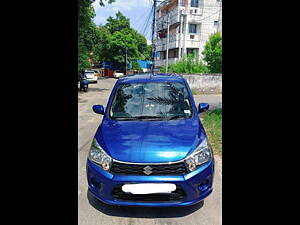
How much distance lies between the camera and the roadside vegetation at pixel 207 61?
16.7 meters

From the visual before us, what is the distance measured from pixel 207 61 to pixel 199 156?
16404 mm

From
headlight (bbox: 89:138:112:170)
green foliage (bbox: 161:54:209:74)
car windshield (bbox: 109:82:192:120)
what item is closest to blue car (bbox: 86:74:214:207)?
headlight (bbox: 89:138:112:170)

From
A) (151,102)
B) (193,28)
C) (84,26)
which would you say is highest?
(193,28)

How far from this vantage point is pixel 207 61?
17.8 metres

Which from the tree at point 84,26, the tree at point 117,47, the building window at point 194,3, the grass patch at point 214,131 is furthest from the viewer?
the tree at point 117,47

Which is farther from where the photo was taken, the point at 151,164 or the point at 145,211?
the point at 145,211

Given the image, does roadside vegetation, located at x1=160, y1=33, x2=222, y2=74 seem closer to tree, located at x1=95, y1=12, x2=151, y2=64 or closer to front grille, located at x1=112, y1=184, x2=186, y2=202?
front grille, located at x1=112, y1=184, x2=186, y2=202

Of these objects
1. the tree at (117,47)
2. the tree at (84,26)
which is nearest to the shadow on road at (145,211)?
the tree at (84,26)

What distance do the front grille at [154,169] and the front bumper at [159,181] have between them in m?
0.04

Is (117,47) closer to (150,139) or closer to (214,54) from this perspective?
(214,54)

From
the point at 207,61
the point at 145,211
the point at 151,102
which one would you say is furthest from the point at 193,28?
the point at 145,211

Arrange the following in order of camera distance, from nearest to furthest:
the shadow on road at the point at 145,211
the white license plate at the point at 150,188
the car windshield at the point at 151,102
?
the white license plate at the point at 150,188 < the shadow on road at the point at 145,211 < the car windshield at the point at 151,102

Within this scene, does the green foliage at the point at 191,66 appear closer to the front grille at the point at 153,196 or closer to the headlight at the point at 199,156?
the headlight at the point at 199,156
